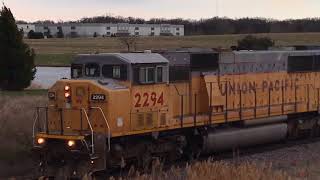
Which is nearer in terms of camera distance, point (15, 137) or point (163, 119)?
point (163, 119)

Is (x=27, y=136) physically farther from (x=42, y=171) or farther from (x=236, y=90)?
(x=236, y=90)

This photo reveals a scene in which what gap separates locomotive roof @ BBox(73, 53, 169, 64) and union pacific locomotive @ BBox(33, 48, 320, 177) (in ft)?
0.08

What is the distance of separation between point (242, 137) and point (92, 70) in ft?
17.4

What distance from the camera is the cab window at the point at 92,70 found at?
1369cm

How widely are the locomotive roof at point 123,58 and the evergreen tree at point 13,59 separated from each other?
15.3m

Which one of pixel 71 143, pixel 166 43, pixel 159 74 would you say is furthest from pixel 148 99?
pixel 166 43

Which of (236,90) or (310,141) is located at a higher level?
(236,90)

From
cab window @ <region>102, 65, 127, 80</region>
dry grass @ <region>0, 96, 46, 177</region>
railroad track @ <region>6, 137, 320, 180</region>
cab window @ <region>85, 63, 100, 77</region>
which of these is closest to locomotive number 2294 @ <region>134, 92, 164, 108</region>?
cab window @ <region>102, 65, 127, 80</region>

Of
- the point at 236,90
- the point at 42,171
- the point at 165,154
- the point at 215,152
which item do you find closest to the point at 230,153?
the point at 215,152

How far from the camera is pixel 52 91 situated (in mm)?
13508

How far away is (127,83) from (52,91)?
1.80 metres

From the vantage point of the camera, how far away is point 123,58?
523 inches

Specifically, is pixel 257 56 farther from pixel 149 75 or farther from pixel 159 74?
pixel 149 75

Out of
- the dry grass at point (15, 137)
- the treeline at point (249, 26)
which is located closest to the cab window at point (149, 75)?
the dry grass at point (15, 137)
